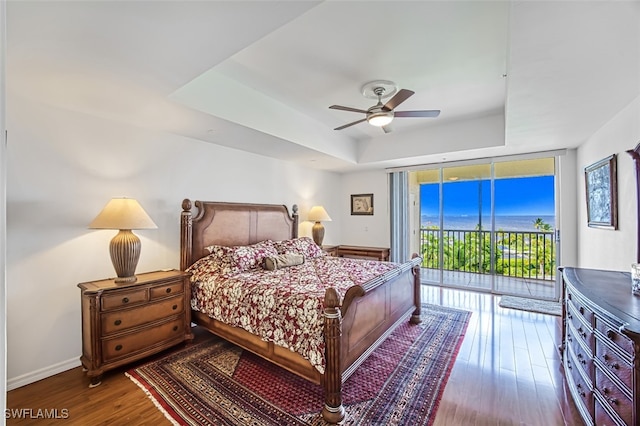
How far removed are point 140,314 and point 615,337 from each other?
340 centimetres

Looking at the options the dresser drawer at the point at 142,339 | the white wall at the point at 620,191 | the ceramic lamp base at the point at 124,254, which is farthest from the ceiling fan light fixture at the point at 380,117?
the dresser drawer at the point at 142,339

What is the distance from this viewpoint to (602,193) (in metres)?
2.93

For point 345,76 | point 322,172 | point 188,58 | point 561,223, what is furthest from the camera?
point 322,172

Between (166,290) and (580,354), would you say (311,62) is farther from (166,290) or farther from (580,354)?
(580,354)

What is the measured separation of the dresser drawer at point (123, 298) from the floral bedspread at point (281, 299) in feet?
1.85

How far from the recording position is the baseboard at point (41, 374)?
7.52ft

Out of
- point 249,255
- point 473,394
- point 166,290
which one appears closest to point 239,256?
point 249,255

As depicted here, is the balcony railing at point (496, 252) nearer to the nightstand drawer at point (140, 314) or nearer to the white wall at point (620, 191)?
the white wall at point (620, 191)

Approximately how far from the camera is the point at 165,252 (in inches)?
129

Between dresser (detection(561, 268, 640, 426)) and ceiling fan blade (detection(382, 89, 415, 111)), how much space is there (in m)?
1.89

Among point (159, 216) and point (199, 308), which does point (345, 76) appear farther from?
point (199, 308)

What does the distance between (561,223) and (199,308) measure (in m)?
5.26

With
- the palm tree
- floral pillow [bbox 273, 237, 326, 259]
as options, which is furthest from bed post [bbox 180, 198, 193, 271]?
the palm tree

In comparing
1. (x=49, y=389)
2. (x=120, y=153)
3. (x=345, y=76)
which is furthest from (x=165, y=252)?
(x=345, y=76)
